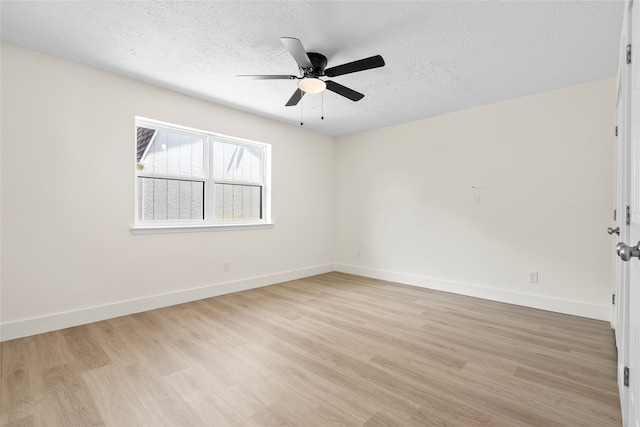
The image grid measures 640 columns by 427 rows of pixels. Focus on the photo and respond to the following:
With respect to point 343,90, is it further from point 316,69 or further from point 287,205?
point 287,205

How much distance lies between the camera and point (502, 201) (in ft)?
11.7

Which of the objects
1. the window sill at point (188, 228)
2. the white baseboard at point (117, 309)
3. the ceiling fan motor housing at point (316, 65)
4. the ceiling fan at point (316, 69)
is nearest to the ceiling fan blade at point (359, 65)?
the ceiling fan at point (316, 69)

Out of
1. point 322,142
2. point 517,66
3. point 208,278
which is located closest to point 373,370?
point 208,278

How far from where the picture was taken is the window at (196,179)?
331 cm

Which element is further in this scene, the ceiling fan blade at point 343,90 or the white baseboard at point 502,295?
the white baseboard at point 502,295

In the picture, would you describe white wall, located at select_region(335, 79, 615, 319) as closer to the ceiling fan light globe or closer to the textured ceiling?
the textured ceiling

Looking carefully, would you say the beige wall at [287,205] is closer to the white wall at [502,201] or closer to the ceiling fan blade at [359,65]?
the white wall at [502,201]

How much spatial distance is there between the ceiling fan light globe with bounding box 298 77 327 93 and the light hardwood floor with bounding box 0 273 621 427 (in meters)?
2.17

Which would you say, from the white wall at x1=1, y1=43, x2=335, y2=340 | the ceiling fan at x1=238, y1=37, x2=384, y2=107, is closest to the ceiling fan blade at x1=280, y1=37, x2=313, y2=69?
the ceiling fan at x1=238, y1=37, x2=384, y2=107

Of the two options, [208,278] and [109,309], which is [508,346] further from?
[109,309]

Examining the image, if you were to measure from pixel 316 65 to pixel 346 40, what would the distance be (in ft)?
1.08

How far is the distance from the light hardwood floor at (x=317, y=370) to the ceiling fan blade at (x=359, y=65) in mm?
2213

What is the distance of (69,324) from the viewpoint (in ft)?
8.81

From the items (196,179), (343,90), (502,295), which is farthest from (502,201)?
(196,179)
